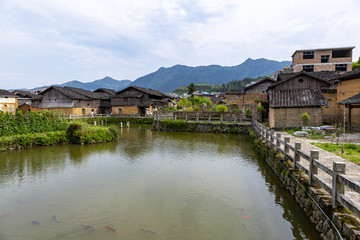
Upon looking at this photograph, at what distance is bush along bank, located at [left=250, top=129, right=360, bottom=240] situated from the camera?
14.9 feet

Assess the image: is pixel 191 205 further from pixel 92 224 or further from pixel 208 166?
pixel 208 166

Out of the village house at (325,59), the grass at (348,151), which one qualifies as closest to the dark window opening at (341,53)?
the village house at (325,59)

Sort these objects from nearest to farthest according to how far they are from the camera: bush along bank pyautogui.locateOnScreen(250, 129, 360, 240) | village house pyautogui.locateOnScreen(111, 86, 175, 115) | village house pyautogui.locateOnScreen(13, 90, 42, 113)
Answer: bush along bank pyautogui.locateOnScreen(250, 129, 360, 240) < village house pyautogui.locateOnScreen(111, 86, 175, 115) < village house pyautogui.locateOnScreen(13, 90, 42, 113)

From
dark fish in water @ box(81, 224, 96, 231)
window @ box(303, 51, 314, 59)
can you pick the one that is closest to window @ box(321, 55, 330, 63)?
window @ box(303, 51, 314, 59)

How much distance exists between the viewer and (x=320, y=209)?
5715 mm

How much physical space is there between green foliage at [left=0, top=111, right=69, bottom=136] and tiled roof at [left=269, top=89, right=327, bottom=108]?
21.8m

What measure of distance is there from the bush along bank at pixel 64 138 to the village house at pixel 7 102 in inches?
1424

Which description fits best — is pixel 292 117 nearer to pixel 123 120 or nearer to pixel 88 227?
pixel 88 227

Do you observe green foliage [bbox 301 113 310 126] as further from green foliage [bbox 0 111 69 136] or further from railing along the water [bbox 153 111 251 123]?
green foliage [bbox 0 111 69 136]

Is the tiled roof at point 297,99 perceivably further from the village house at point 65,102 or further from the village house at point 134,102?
the village house at point 65,102

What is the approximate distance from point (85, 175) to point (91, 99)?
4418 cm

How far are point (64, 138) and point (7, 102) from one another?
126 feet

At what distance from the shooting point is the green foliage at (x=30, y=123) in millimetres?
18781

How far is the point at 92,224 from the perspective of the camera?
6.80 meters
